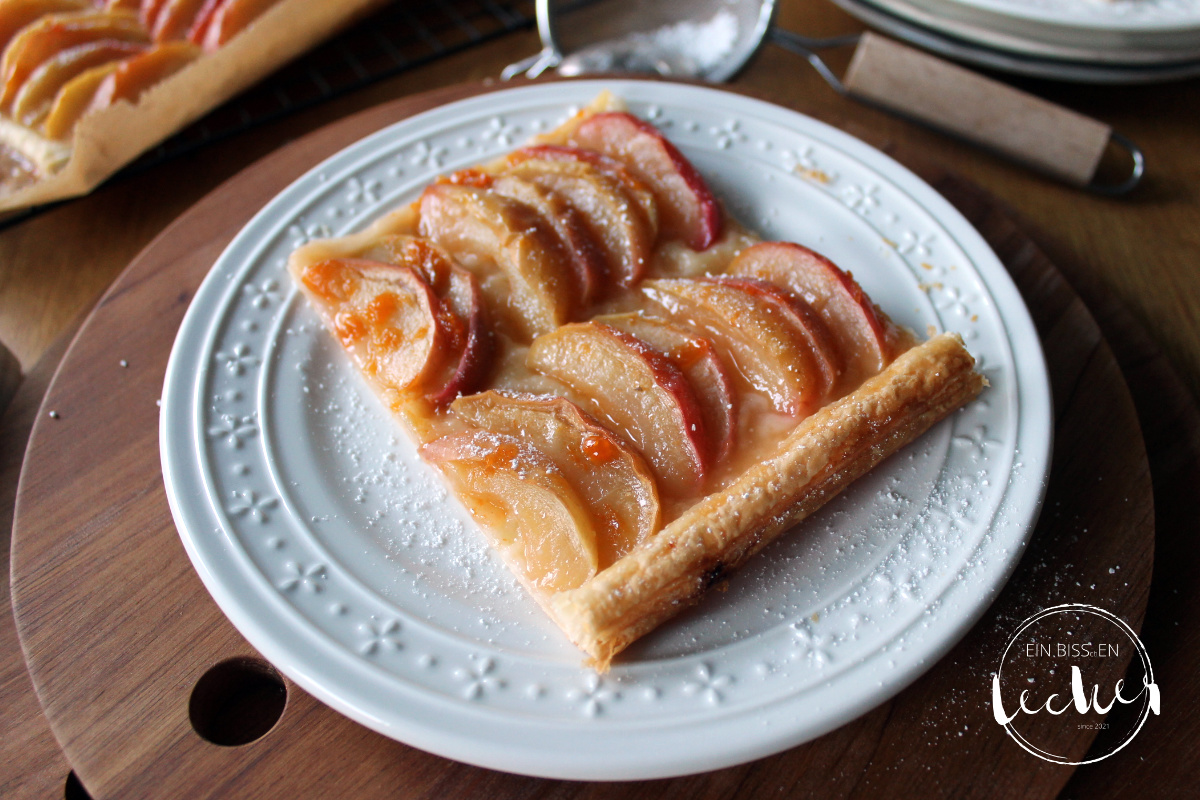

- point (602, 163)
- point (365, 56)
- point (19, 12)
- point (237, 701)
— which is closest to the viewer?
point (237, 701)

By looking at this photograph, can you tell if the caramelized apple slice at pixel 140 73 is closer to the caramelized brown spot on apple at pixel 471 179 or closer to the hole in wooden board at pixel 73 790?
the caramelized brown spot on apple at pixel 471 179

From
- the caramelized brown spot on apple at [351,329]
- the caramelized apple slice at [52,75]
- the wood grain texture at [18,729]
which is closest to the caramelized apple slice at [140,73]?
the caramelized apple slice at [52,75]

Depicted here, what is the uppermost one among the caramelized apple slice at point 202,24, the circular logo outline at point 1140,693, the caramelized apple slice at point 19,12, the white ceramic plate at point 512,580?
the caramelized apple slice at point 19,12

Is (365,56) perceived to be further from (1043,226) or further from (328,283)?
(1043,226)

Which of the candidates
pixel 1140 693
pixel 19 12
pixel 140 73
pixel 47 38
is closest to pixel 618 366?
pixel 1140 693

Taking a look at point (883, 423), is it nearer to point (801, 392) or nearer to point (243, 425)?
point (801, 392)

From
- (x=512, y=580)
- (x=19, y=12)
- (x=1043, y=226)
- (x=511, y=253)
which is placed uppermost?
(x=19, y=12)
